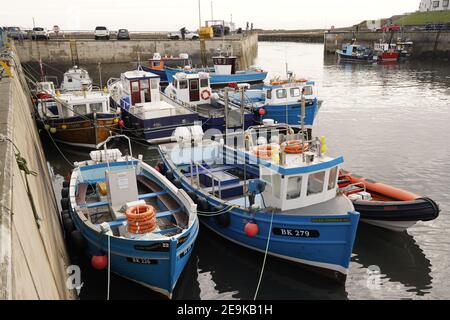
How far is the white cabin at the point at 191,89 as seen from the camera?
84.9 feet

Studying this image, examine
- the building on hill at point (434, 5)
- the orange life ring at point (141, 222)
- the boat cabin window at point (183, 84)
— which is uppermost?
the building on hill at point (434, 5)

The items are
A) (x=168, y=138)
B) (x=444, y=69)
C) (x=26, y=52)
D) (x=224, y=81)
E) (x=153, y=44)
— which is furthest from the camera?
(x=444, y=69)

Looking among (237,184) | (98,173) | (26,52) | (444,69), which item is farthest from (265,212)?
(444,69)

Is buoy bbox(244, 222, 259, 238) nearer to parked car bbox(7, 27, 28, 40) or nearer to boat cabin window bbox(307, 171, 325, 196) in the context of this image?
boat cabin window bbox(307, 171, 325, 196)

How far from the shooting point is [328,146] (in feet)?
73.8

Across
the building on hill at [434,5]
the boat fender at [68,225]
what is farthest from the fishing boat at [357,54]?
the boat fender at [68,225]

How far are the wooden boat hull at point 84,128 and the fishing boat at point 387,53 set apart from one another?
56426mm

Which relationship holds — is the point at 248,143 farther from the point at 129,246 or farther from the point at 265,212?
the point at 129,246

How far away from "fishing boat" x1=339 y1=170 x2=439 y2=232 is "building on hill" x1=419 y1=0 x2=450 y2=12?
3635 inches

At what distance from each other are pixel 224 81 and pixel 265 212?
27.6 m

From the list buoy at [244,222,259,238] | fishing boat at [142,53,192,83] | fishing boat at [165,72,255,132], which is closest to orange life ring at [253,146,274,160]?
buoy at [244,222,259,238]

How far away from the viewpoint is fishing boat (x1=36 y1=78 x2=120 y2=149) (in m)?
20.7

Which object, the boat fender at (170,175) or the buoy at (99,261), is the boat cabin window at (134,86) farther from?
the buoy at (99,261)

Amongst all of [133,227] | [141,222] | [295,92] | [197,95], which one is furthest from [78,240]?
[197,95]
